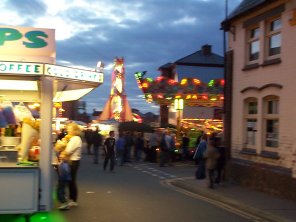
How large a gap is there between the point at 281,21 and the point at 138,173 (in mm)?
9097

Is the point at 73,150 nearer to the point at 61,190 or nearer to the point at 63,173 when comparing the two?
the point at 63,173

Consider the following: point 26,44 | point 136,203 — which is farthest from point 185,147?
point 26,44

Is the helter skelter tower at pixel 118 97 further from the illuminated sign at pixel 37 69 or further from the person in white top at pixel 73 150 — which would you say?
the illuminated sign at pixel 37 69

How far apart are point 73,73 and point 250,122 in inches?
429

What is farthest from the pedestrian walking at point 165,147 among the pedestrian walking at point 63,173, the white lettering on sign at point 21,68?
the white lettering on sign at point 21,68

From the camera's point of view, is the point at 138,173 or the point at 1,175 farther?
the point at 138,173

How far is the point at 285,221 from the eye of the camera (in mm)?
10359

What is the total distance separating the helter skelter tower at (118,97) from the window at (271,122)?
2876 centimetres

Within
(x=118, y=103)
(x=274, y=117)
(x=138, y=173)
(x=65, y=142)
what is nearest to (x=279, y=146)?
(x=274, y=117)

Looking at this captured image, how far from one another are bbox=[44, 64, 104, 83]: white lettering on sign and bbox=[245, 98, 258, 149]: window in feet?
32.7

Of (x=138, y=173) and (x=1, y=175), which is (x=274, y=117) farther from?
(x=1, y=175)

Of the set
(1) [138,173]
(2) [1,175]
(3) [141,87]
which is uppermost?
(3) [141,87]

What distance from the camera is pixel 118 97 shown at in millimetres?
44031

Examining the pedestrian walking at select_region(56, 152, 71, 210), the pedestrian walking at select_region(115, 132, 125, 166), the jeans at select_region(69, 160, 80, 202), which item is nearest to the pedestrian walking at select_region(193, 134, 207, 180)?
the pedestrian walking at select_region(115, 132, 125, 166)
